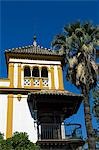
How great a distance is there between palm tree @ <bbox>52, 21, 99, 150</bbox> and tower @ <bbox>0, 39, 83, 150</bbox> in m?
1.06

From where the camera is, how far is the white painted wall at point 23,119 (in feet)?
79.2

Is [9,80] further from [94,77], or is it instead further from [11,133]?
[94,77]

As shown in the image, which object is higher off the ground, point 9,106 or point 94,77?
point 94,77

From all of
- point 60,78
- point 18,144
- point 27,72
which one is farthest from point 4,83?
point 18,144

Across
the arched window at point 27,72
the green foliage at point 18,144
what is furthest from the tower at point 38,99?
the green foliage at point 18,144

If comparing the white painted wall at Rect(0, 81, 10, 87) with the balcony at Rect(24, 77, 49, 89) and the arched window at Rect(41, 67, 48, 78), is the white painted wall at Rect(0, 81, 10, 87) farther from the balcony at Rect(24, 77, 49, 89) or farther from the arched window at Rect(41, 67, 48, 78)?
the arched window at Rect(41, 67, 48, 78)

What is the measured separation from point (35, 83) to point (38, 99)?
10.6ft

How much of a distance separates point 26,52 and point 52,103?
5583 mm

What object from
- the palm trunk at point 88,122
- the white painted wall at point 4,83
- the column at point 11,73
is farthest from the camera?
the column at point 11,73

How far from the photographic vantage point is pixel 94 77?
2569cm

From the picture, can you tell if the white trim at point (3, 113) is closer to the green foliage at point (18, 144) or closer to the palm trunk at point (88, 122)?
the green foliage at point (18, 144)

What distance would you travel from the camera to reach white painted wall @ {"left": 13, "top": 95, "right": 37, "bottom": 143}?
950 inches

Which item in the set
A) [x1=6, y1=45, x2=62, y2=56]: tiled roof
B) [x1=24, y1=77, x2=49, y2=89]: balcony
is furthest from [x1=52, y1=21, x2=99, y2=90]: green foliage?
[x1=24, y1=77, x2=49, y2=89]: balcony

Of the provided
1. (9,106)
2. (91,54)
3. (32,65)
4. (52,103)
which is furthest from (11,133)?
(91,54)
